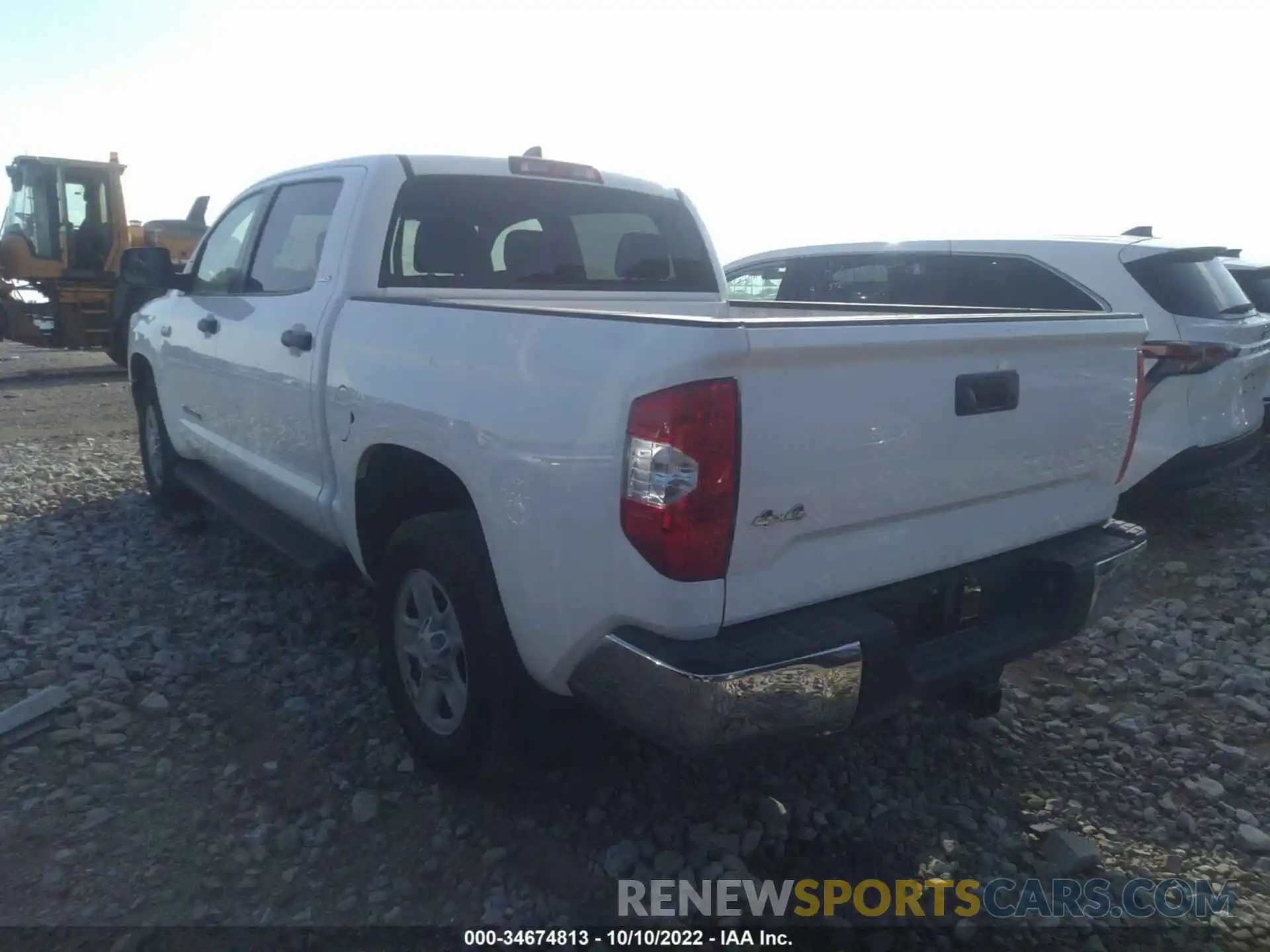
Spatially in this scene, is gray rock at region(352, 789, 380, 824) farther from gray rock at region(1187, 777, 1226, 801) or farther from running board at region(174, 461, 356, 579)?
gray rock at region(1187, 777, 1226, 801)

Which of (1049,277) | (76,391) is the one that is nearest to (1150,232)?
(1049,277)

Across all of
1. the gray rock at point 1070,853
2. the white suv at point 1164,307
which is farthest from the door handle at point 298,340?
the gray rock at point 1070,853

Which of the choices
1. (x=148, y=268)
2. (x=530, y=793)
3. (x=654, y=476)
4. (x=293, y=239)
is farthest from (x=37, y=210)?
(x=654, y=476)

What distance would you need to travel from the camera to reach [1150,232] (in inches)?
269

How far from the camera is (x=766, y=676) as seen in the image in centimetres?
222

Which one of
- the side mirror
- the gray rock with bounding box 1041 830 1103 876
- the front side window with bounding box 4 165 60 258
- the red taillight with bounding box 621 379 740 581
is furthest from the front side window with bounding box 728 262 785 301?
the front side window with bounding box 4 165 60 258

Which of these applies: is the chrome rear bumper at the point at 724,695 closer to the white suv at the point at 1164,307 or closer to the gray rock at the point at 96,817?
the gray rock at the point at 96,817

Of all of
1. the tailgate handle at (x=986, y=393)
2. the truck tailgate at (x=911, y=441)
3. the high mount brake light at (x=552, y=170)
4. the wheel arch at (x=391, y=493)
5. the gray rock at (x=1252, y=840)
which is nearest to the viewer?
the truck tailgate at (x=911, y=441)

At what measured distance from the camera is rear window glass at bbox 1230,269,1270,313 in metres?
7.33

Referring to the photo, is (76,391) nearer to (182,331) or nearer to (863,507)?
(182,331)

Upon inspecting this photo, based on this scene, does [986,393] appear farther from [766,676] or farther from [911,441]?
[766,676]

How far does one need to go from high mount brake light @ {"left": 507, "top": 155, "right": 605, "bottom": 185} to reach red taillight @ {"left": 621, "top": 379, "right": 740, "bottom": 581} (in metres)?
2.28

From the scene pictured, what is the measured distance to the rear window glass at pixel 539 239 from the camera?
3867mm

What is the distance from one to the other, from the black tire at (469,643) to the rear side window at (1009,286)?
363cm
